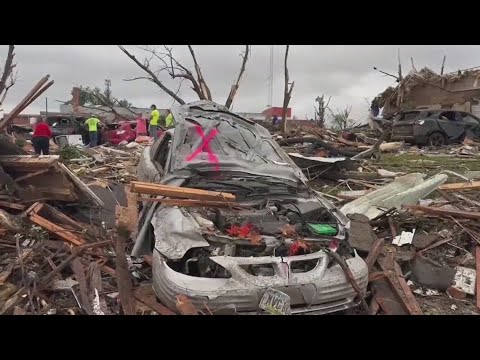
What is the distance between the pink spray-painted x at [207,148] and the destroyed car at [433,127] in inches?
514

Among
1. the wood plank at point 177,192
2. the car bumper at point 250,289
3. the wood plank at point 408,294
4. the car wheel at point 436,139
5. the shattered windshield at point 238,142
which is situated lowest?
the wood plank at point 408,294

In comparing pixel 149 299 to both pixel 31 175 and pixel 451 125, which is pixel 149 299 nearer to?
pixel 31 175

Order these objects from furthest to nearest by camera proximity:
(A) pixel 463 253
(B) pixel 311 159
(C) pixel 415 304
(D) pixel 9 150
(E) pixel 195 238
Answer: (B) pixel 311 159 < (D) pixel 9 150 < (A) pixel 463 253 < (C) pixel 415 304 < (E) pixel 195 238

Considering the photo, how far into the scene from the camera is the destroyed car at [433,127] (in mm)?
16484

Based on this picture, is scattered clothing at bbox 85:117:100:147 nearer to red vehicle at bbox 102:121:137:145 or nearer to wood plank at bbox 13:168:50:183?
red vehicle at bbox 102:121:137:145

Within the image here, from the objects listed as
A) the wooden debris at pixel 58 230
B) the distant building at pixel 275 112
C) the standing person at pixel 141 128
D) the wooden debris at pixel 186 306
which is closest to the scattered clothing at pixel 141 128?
the standing person at pixel 141 128

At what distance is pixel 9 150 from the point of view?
620 centimetres

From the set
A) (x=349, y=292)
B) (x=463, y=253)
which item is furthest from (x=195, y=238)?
(x=463, y=253)

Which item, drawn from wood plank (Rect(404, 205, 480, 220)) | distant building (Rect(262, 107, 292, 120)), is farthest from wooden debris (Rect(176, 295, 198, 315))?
distant building (Rect(262, 107, 292, 120))

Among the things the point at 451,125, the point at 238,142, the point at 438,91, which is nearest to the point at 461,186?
the point at 238,142

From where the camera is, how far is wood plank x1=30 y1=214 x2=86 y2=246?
5.31 meters

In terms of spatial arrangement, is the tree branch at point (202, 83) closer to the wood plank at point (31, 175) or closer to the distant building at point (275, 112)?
the wood plank at point (31, 175)
